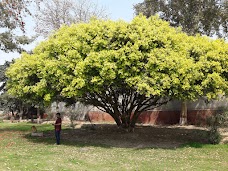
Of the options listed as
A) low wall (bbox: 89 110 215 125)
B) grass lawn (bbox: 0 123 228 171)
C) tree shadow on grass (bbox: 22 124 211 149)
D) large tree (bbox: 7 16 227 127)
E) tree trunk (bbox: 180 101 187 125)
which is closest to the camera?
grass lawn (bbox: 0 123 228 171)

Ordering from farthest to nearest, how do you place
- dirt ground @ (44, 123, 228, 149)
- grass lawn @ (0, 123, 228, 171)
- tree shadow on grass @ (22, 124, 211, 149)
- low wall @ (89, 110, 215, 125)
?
1. low wall @ (89, 110, 215, 125)
2. dirt ground @ (44, 123, 228, 149)
3. tree shadow on grass @ (22, 124, 211, 149)
4. grass lawn @ (0, 123, 228, 171)

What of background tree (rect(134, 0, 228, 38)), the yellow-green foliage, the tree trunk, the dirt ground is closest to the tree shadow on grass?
the dirt ground

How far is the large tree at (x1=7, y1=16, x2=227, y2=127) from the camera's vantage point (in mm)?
13805

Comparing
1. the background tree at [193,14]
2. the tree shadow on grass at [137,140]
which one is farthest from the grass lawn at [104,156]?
the background tree at [193,14]

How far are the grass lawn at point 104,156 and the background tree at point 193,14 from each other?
1007 centimetres

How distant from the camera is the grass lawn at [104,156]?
431 inches

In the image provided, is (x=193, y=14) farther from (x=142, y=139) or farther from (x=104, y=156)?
(x=104, y=156)

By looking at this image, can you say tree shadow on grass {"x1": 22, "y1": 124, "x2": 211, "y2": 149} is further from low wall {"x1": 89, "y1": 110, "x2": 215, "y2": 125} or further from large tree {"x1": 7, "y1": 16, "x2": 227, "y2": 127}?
low wall {"x1": 89, "y1": 110, "x2": 215, "y2": 125}

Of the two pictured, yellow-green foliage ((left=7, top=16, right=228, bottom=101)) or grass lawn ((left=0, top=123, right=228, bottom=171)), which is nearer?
grass lawn ((left=0, top=123, right=228, bottom=171))

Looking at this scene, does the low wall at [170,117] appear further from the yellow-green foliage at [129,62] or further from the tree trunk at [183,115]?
the yellow-green foliage at [129,62]

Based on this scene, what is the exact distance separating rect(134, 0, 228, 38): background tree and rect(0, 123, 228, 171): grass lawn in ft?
36.5

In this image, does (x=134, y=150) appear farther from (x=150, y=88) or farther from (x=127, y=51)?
(x=127, y=51)

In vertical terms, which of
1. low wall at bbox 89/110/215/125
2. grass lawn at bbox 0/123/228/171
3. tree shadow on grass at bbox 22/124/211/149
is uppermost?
low wall at bbox 89/110/215/125

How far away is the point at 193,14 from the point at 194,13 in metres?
0.12
